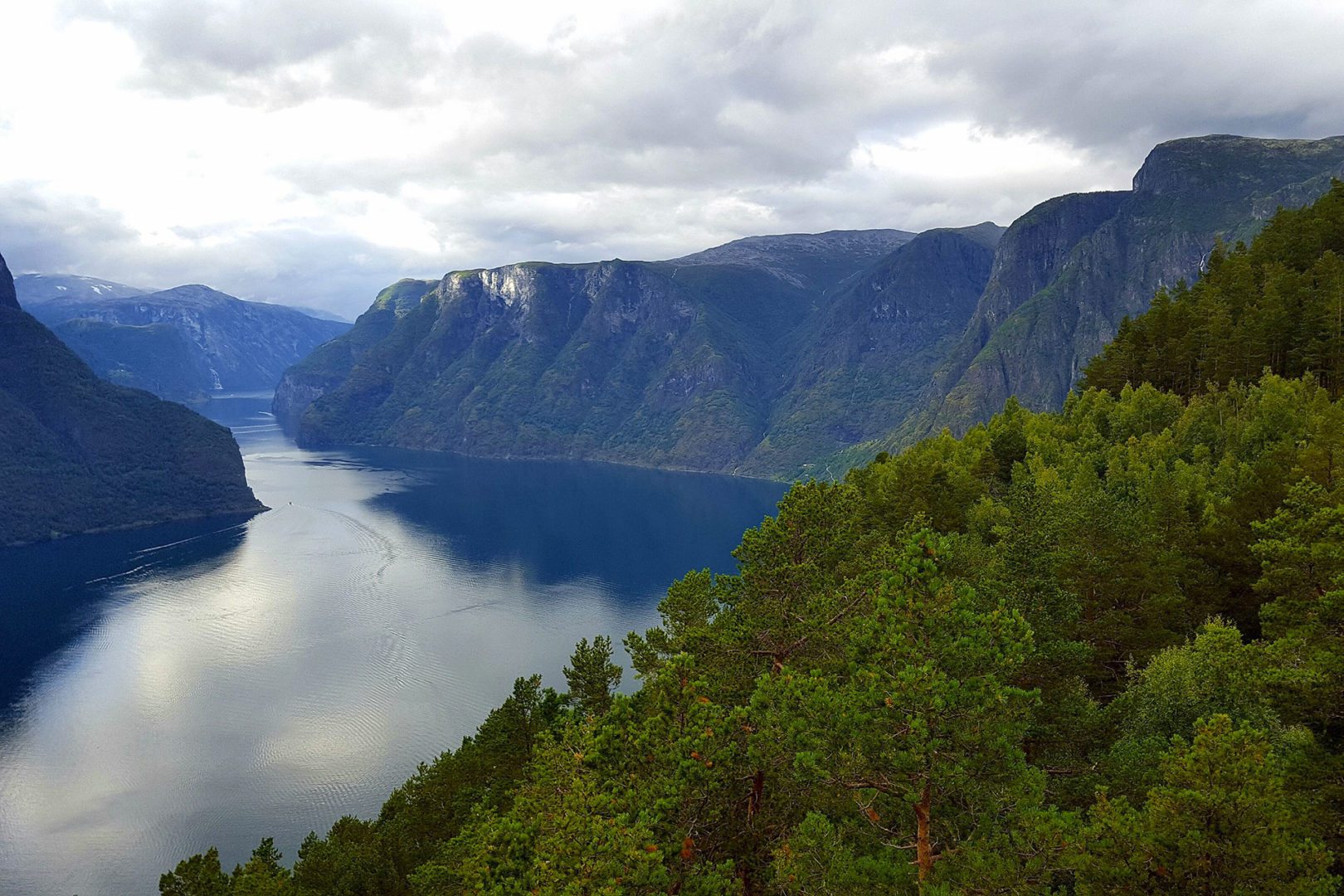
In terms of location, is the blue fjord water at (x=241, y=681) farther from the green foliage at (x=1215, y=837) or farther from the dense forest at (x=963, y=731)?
the green foliage at (x=1215, y=837)

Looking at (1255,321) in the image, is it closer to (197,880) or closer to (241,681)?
(197,880)

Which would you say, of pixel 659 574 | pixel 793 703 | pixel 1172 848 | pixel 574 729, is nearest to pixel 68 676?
pixel 659 574

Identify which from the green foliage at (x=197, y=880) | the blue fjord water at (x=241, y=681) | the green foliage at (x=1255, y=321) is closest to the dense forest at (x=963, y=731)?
the green foliage at (x=197, y=880)

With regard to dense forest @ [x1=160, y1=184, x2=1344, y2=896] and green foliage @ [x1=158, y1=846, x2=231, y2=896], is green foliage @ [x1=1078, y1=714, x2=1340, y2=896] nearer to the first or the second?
dense forest @ [x1=160, y1=184, x2=1344, y2=896]

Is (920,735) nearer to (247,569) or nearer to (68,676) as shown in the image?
(68,676)

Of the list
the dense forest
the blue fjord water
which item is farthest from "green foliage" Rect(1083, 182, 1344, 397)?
the blue fjord water

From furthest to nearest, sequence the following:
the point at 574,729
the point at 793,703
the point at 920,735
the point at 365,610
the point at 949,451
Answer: the point at 365,610, the point at 949,451, the point at 574,729, the point at 793,703, the point at 920,735

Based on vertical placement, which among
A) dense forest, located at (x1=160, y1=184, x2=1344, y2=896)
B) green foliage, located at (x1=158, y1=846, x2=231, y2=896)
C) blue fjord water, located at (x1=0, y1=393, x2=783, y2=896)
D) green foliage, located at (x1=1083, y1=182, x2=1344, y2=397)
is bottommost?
blue fjord water, located at (x1=0, y1=393, x2=783, y2=896)
